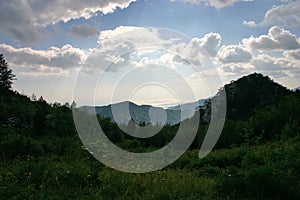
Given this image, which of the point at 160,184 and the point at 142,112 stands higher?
the point at 142,112

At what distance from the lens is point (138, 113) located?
46.2ft

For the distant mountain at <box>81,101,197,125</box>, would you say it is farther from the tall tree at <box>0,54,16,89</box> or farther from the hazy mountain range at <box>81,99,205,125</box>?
the tall tree at <box>0,54,16,89</box>

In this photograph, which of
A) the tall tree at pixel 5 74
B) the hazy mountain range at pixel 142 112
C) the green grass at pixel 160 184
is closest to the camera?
the green grass at pixel 160 184

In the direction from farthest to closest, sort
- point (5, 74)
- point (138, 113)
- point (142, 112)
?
1. point (5, 74)
2. point (142, 112)
3. point (138, 113)

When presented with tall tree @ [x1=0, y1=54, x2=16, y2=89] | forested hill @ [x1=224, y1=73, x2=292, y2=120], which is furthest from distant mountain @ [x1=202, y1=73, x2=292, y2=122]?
tall tree @ [x1=0, y1=54, x2=16, y2=89]

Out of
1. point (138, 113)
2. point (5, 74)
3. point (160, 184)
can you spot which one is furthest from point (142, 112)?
point (5, 74)

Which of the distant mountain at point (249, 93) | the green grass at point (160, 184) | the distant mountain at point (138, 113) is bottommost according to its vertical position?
the green grass at point (160, 184)

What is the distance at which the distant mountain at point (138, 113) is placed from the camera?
428 inches

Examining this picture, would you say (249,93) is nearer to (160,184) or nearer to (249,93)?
(249,93)

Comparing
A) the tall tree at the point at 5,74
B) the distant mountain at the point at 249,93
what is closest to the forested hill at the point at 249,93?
the distant mountain at the point at 249,93

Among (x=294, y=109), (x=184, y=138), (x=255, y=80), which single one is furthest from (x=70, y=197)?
(x=255, y=80)

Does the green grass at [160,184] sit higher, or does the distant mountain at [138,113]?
the distant mountain at [138,113]

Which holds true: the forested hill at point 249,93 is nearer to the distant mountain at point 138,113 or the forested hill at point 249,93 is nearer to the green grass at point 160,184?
the distant mountain at point 138,113

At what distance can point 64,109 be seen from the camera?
32344 millimetres
